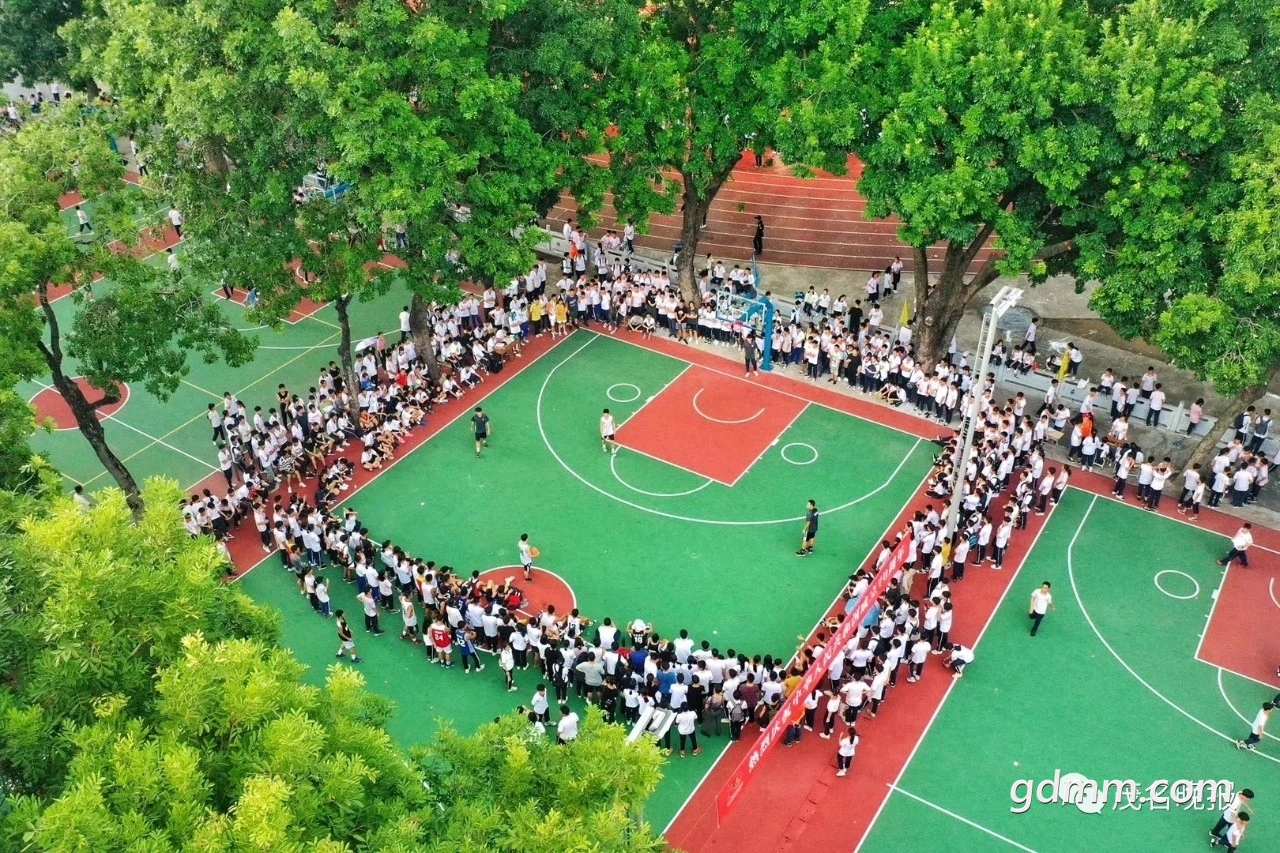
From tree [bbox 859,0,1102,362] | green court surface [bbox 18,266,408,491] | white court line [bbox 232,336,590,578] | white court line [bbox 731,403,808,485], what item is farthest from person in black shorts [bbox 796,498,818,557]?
green court surface [bbox 18,266,408,491]

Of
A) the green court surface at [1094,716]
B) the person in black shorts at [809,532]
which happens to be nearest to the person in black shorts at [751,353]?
the person in black shorts at [809,532]

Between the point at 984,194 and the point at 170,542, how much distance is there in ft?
52.5

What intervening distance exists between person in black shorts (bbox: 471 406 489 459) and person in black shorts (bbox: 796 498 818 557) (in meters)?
6.90

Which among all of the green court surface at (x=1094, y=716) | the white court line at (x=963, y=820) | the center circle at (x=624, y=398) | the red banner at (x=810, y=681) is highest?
the red banner at (x=810, y=681)

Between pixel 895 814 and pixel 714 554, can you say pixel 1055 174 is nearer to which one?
pixel 714 554

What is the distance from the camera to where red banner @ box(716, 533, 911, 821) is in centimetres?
1495

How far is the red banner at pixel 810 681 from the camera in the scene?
14.9 m

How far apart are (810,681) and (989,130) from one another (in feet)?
34.5

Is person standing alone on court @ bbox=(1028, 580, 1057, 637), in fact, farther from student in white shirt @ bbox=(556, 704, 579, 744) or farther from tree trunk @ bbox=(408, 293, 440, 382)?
tree trunk @ bbox=(408, 293, 440, 382)

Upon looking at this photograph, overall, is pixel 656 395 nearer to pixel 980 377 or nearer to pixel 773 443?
pixel 773 443

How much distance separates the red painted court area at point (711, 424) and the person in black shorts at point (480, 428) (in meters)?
2.84

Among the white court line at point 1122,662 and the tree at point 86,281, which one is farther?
the tree at point 86,281

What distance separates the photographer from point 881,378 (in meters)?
24.8

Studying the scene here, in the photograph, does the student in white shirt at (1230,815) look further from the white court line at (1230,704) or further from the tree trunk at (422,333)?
the tree trunk at (422,333)
